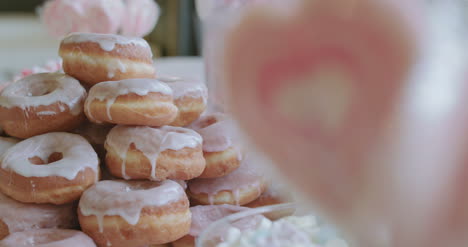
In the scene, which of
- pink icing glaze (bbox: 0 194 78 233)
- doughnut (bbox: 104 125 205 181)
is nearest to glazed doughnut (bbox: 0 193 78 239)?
pink icing glaze (bbox: 0 194 78 233)

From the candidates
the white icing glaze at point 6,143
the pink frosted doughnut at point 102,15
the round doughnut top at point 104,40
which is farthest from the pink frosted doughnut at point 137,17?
the white icing glaze at point 6,143

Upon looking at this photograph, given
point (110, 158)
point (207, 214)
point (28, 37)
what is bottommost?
point (28, 37)

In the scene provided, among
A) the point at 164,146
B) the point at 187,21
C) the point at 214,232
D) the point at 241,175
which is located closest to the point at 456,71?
the point at 214,232

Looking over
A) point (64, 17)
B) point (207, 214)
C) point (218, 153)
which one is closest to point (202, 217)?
point (207, 214)

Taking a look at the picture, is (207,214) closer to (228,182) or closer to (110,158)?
(228,182)

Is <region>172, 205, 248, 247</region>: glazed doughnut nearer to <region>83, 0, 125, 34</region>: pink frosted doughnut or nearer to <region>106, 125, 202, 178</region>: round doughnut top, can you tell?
<region>106, 125, 202, 178</region>: round doughnut top
